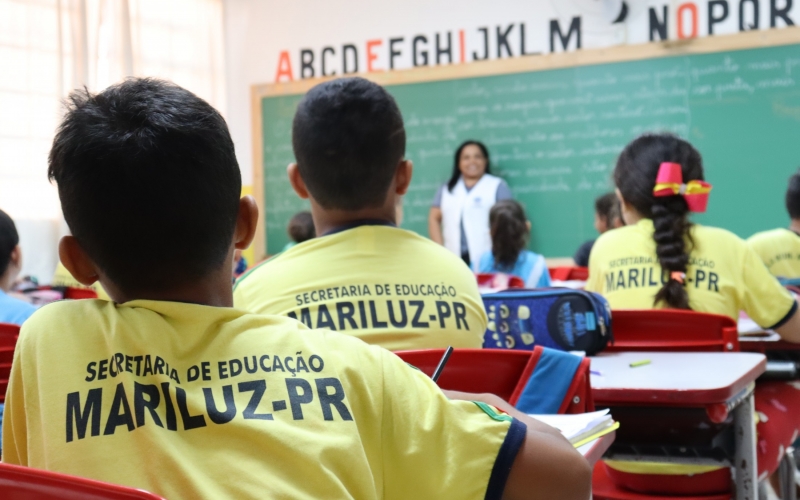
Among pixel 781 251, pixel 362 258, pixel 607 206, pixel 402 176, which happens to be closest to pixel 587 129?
pixel 607 206

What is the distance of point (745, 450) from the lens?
1748 millimetres

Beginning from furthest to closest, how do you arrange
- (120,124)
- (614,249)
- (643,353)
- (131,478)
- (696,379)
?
(614,249)
(643,353)
(696,379)
(120,124)
(131,478)

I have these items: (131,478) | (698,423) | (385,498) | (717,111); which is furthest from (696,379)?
(717,111)

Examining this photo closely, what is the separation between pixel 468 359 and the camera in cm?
127

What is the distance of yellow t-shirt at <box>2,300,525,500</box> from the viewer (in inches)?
28.7

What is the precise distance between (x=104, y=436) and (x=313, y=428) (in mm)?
184

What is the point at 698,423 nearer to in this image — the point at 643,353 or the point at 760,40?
the point at 643,353

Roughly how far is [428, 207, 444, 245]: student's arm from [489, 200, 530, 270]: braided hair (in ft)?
7.69

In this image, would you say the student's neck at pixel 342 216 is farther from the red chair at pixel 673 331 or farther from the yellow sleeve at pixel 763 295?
the yellow sleeve at pixel 763 295

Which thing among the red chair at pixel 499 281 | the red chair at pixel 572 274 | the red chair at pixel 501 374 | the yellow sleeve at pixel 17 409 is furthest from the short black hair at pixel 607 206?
the yellow sleeve at pixel 17 409

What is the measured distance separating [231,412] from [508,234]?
3.20 meters

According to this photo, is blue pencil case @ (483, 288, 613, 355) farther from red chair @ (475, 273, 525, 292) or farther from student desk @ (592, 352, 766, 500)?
red chair @ (475, 273, 525, 292)

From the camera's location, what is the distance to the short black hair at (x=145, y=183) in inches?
32.2

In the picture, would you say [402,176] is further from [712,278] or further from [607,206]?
[607,206]
